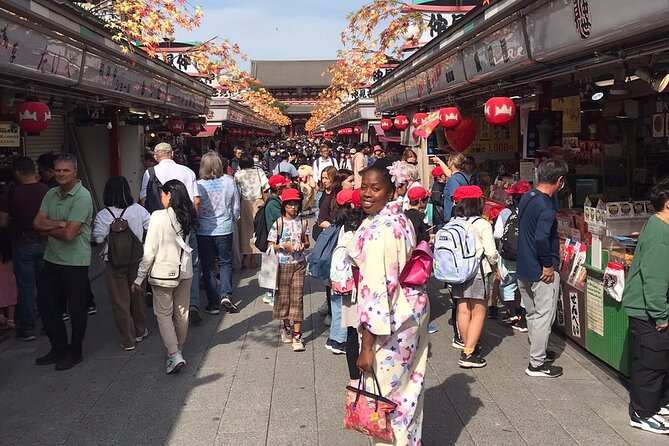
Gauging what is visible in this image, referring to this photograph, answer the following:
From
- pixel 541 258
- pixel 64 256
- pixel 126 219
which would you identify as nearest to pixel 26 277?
pixel 64 256

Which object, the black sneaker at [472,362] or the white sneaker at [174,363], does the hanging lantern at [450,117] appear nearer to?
the black sneaker at [472,362]

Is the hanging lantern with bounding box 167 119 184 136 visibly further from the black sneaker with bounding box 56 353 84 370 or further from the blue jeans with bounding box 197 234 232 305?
the black sneaker with bounding box 56 353 84 370

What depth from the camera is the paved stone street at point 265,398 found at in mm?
3979

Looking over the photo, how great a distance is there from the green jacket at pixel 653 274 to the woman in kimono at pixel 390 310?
1620 millimetres

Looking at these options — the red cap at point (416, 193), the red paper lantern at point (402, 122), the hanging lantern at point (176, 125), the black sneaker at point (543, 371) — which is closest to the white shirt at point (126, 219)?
the red cap at point (416, 193)

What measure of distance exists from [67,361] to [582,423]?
4235 mm

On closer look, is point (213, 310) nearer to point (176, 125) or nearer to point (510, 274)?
point (510, 274)

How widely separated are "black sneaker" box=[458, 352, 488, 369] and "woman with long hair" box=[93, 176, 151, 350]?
311 cm

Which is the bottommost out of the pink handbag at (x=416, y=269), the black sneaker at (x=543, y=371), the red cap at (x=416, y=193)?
the black sneaker at (x=543, y=371)

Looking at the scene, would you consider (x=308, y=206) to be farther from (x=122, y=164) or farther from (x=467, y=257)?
(x=467, y=257)

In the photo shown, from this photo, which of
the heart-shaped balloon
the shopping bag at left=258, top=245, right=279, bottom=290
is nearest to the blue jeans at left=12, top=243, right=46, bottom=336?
the shopping bag at left=258, top=245, right=279, bottom=290

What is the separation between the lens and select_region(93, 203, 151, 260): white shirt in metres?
5.55

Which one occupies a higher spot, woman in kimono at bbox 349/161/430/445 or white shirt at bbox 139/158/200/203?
white shirt at bbox 139/158/200/203

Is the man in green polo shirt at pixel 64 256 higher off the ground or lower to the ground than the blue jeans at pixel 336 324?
higher
